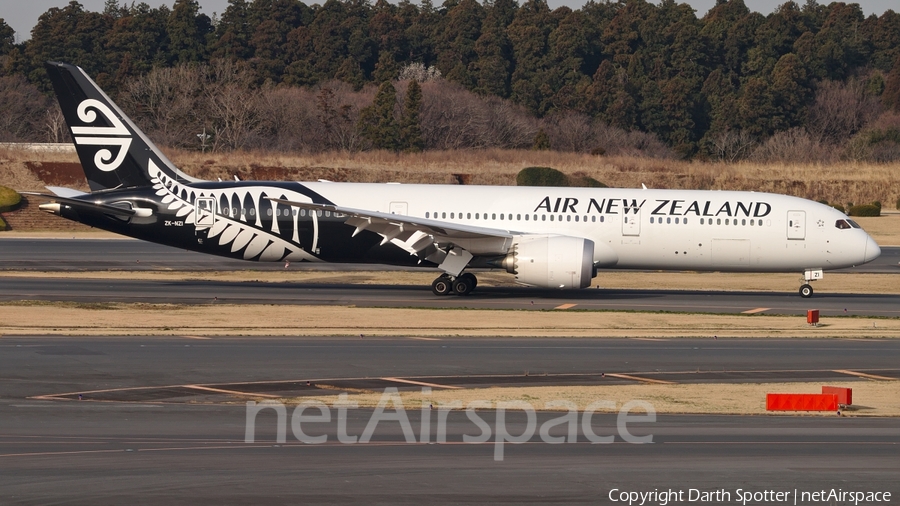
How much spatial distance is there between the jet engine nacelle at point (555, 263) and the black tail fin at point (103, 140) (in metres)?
11.9

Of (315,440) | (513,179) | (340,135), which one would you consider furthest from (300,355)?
(340,135)

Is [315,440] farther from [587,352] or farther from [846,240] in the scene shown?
[846,240]

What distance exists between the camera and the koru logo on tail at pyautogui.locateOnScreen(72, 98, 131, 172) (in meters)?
34.7

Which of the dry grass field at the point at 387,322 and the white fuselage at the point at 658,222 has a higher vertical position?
the white fuselage at the point at 658,222

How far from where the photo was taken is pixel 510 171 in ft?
252

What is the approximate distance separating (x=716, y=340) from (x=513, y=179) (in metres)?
49.2

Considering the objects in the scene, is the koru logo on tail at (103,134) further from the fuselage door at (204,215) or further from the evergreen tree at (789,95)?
the evergreen tree at (789,95)

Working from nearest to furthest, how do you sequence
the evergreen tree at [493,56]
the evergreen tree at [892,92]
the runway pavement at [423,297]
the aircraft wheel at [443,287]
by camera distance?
1. the runway pavement at [423,297]
2. the aircraft wheel at [443,287]
3. the evergreen tree at [892,92]
4. the evergreen tree at [493,56]

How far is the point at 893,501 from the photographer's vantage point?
12.2m

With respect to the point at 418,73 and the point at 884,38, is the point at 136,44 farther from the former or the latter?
the point at 884,38

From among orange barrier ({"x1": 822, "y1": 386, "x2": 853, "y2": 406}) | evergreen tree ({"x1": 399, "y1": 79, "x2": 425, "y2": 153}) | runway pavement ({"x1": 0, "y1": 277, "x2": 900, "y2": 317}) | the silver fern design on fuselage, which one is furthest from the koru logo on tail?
evergreen tree ({"x1": 399, "y1": 79, "x2": 425, "y2": 153})
